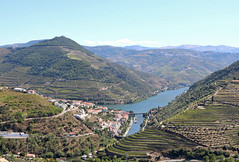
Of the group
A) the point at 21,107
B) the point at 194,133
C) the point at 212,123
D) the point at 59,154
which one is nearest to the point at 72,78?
the point at 21,107

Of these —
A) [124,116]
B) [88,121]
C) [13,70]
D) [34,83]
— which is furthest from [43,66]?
[88,121]

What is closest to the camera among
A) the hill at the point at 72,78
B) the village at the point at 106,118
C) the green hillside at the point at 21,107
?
the green hillside at the point at 21,107

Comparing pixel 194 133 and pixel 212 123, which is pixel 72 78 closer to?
pixel 212 123

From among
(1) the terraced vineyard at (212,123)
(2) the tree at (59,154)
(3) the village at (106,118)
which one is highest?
(1) the terraced vineyard at (212,123)

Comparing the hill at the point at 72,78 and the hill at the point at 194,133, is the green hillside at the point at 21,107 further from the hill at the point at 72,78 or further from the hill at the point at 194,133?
the hill at the point at 72,78

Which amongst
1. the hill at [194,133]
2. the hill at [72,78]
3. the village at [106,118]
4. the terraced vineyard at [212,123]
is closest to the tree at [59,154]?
the village at [106,118]

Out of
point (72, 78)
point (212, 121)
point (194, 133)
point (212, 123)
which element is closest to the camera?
point (194, 133)

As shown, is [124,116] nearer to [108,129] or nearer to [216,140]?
[108,129]
